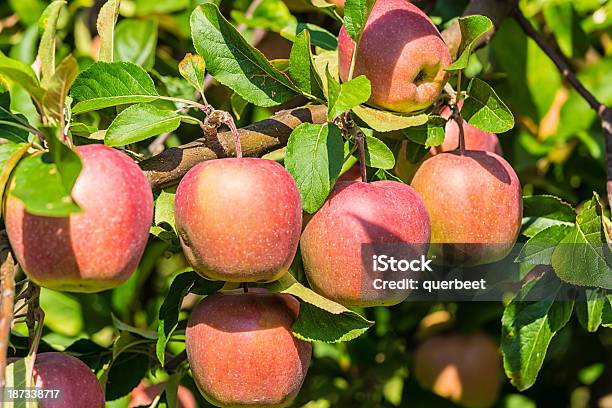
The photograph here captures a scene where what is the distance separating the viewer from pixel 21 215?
2.27 ft

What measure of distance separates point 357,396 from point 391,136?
92 centimetres

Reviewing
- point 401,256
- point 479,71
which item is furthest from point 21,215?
point 479,71

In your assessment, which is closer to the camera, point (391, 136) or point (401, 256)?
point (401, 256)

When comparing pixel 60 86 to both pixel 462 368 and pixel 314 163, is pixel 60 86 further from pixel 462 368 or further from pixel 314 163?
pixel 462 368

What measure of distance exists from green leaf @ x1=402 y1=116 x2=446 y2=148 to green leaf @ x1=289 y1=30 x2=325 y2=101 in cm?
11

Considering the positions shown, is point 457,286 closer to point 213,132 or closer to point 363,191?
point 363,191

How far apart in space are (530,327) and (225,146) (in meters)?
0.41

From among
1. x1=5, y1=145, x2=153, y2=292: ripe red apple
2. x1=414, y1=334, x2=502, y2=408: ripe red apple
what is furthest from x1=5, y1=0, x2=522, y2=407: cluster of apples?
x1=414, y1=334, x2=502, y2=408: ripe red apple

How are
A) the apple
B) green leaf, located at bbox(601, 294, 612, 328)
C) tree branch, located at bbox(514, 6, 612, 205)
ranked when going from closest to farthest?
green leaf, located at bbox(601, 294, 612, 328) → tree branch, located at bbox(514, 6, 612, 205) → the apple

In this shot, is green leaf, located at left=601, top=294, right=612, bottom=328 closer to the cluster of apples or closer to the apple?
the cluster of apples

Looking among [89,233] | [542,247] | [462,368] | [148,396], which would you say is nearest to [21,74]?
[89,233]

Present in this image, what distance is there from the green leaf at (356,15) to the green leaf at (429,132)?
0.13 metres

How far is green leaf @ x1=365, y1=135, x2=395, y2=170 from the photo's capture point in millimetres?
894

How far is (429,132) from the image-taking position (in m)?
0.93
